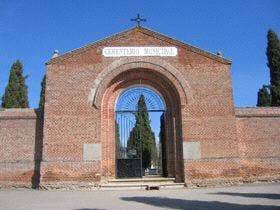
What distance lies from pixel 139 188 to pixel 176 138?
3.36 m

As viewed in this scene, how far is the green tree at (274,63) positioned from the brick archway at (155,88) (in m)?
12.5

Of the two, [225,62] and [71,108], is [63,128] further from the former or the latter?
[225,62]

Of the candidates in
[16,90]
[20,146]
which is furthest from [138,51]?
[16,90]

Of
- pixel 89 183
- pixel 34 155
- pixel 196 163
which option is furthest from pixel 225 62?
pixel 34 155

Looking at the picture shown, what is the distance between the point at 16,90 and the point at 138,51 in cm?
1705

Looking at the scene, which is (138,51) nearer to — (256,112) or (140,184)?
(140,184)

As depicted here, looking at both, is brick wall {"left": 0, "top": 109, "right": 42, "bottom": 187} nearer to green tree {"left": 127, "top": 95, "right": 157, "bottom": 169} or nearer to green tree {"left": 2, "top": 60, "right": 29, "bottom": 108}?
green tree {"left": 127, "top": 95, "right": 157, "bottom": 169}

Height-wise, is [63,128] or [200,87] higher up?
[200,87]

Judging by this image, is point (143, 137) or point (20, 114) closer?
point (20, 114)

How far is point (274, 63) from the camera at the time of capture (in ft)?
96.1

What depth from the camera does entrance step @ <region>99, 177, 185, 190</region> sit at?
17281 millimetres

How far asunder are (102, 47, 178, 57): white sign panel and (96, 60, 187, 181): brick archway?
2.21 feet

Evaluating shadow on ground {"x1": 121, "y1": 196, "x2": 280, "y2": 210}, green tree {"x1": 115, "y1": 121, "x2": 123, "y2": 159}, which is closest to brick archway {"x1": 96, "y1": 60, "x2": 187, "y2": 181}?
green tree {"x1": 115, "y1": 121, "x2": 123, "y2": 159}

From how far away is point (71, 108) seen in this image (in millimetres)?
18406
